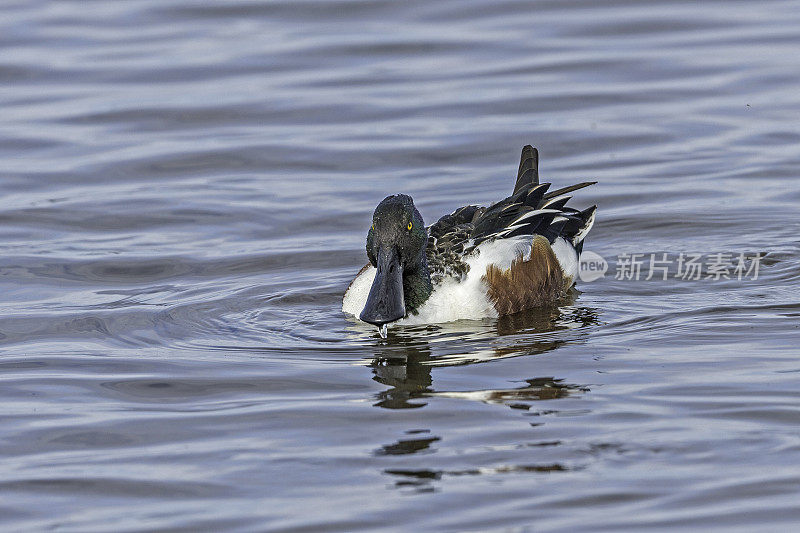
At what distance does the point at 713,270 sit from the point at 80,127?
691 cm

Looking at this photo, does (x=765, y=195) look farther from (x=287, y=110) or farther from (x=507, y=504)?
(x=507, y=504)

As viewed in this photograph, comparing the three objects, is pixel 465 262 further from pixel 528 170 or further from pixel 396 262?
pixel 528 170

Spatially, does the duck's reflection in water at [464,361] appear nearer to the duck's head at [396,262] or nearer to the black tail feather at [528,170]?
the duck's head at [396,262]

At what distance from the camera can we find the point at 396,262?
738cm

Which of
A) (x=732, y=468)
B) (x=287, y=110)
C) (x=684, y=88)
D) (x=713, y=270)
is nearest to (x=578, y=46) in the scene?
(x=684, y=88)

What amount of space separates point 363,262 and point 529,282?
4.99 ft

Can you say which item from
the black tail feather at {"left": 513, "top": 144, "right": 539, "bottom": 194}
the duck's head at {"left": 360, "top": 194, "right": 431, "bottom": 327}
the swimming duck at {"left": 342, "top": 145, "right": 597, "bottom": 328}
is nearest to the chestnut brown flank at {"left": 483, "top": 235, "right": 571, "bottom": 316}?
the swimming duck at {"left": 342, "top": 145, "right": 597, "bottom": 328}

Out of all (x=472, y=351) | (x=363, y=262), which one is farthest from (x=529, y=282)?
(x=363, y=262)

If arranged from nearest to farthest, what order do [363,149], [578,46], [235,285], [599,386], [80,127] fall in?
[599,386], [235,285], [363,149], [80,127], [578,46]

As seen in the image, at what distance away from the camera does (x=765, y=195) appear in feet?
33.2

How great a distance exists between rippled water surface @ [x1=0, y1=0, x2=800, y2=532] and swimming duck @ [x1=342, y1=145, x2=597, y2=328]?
21 cm

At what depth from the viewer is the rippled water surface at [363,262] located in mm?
4973

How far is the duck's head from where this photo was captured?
7086 mm

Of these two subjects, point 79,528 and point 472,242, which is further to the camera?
point 472,242
